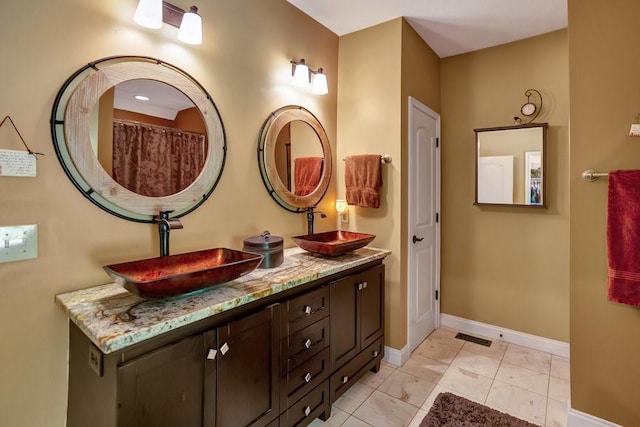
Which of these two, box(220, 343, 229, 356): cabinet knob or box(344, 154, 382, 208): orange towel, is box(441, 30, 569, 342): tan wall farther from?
box(220, 343, 229, 356): cabinet knob

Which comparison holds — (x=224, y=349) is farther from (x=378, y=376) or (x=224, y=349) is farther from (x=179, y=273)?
(x=378, y=376)

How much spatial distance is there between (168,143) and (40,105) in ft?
1.70

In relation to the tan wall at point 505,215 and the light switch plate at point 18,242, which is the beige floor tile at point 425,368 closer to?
the tan wall at point 505,215

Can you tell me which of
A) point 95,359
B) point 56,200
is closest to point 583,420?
point 95,359

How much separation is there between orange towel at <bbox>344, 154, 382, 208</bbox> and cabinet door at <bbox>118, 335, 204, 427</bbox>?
5.54 feet

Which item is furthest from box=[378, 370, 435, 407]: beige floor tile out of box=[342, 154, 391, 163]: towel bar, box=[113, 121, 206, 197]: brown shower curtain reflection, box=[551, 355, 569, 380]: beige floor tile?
box=[113, 121, 206, 197]: brown shower curtain reflection

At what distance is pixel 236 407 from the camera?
1.30 m

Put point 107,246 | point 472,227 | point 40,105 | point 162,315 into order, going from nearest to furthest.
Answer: point 162,315 → point 40,105 → point 107,246 → point 472,227

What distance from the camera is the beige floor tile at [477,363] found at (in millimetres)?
2420

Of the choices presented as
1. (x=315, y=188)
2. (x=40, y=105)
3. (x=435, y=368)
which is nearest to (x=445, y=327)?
(x=435, y=368)

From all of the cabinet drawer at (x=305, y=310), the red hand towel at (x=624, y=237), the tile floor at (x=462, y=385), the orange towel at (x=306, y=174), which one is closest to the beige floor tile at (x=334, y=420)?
the tile floor at (x=462, y=385)

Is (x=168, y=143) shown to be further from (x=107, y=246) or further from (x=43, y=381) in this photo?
(x=43, y=381)

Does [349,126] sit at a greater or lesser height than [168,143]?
greater

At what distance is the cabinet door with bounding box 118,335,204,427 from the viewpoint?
1.01m
